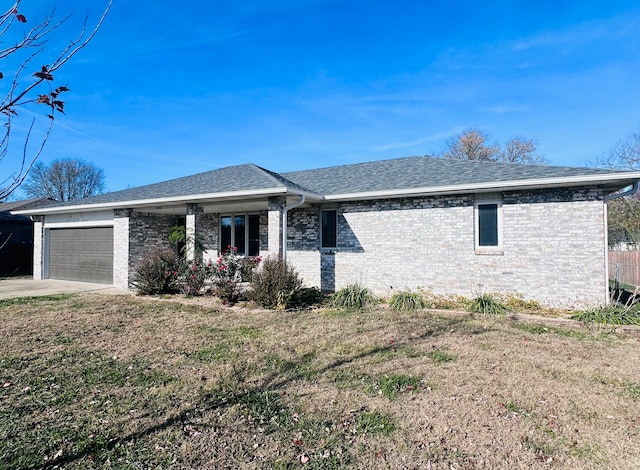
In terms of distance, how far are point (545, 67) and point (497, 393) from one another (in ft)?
45.6

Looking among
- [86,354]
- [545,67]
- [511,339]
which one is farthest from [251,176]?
[545,67]

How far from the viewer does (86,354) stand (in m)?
5.52

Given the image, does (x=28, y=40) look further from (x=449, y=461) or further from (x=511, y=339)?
(x=511, y=339)

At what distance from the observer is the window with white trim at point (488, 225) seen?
9.29 metres

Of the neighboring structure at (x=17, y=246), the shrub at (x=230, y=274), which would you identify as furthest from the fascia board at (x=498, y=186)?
the neighboring structure at (x=17, y=246)

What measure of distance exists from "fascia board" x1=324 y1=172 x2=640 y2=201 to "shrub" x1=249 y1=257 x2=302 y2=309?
121 inches

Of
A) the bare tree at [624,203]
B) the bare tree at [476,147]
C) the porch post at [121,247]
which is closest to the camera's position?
the porch post at [121,247]

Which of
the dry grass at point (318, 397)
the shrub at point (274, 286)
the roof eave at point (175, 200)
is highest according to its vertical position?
the roof eave at point (175, 200)

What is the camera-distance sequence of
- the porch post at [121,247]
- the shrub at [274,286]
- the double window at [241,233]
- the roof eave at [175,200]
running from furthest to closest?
1. the double window at [241,233]
2. the porch post at [121,247]
3. the roof eave at [175,200]
4. the shrub at [274,286]

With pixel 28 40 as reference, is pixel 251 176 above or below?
above

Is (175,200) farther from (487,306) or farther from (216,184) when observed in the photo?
(487,306)

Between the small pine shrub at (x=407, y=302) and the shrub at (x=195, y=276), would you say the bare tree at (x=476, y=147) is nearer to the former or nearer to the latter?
the small pine shrub at (x=407, y=302)

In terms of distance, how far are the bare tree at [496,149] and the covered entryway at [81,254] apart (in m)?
29.1

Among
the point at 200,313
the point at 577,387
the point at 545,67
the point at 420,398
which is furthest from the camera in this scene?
the point at 545,67
